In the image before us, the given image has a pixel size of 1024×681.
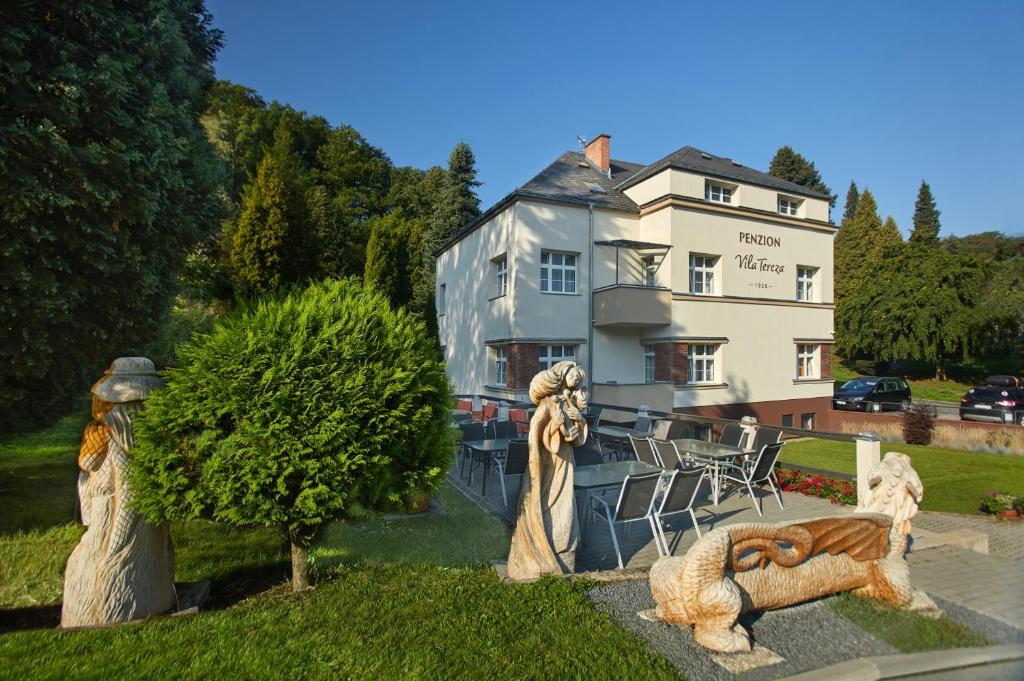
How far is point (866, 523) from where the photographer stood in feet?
13.5

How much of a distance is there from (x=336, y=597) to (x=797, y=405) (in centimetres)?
2121

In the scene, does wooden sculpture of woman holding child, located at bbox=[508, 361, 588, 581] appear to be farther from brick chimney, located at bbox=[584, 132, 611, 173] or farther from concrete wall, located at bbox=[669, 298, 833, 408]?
brick chimney, located at bbox=[584, 132, 611, 173]

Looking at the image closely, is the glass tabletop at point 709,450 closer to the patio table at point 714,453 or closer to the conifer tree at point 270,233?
the patio table at point 714,453

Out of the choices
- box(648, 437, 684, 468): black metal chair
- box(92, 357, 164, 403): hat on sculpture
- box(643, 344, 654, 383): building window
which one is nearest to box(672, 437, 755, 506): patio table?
box(648, 437, 684, 468): black metal chair

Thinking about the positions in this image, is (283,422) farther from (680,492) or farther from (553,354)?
(553,354)

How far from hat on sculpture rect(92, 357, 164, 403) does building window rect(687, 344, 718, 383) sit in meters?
17.0

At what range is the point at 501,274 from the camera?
→ 18.9 meters

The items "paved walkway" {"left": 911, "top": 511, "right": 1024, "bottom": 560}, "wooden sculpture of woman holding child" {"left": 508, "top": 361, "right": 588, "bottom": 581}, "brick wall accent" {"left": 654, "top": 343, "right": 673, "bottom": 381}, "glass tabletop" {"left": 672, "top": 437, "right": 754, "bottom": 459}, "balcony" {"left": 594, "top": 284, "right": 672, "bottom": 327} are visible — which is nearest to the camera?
"wooden sculpture of woman holding child" {"left": 508, "top": 361, "right": 588, "bottom": 581}

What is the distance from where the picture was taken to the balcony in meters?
16.9

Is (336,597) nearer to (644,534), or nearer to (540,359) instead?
(644,534)

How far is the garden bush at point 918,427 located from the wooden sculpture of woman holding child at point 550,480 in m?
18.3

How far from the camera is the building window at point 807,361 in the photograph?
21680mm

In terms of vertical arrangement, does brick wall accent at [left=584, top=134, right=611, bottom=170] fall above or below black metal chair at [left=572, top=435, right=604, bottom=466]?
above

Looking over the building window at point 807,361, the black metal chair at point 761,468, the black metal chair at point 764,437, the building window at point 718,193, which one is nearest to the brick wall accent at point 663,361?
the building window at point 718,193
